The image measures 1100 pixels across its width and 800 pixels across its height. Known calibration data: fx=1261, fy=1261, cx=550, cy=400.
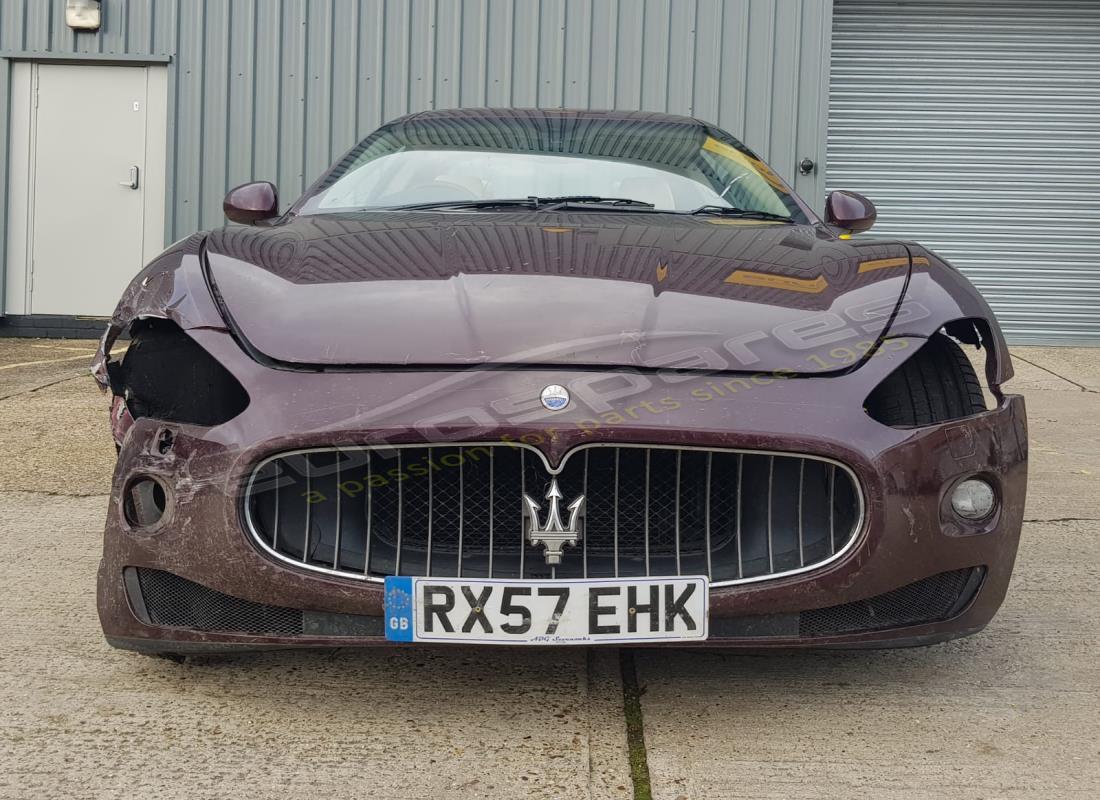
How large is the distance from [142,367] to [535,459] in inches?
31.8

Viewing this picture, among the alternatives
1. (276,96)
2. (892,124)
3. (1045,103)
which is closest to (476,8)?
(276,96)

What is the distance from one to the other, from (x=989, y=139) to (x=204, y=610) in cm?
871

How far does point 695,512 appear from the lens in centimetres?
221

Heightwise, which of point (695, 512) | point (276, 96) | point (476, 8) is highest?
point (476, 8)

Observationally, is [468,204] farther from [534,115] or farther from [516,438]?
[516,438]

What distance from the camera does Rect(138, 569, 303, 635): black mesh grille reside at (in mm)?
2211

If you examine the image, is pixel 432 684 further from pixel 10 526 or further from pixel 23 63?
pixel 23 63

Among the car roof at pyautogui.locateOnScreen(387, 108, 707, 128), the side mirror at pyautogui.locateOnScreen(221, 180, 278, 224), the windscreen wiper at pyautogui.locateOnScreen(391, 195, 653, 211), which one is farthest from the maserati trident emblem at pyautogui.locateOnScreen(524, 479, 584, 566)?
the car roof at pyautogui.locateOnScreen(387, 108, 707, 128)

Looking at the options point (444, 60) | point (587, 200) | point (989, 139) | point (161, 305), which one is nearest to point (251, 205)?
point (587, 200)

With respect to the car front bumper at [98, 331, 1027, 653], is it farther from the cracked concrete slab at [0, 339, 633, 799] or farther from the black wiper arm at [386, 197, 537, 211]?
the black wiper arm at [386, 197, 537, 211]

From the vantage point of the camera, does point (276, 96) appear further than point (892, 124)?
No

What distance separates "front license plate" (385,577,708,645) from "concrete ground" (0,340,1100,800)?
0.22m

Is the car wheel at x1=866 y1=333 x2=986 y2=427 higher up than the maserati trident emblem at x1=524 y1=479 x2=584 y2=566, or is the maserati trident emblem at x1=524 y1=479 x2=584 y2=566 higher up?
the car wheel at x1=866 y1=333 x2=986 y2=427

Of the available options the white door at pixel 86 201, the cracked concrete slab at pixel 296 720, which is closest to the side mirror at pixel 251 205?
the cracked concrete slab at pixel 296 720
